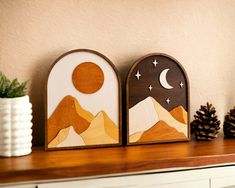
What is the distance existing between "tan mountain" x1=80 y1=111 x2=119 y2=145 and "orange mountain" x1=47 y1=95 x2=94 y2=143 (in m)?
0.02

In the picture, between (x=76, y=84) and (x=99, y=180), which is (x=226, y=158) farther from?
(x=76, y=84)

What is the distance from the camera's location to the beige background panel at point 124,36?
46.0 inches

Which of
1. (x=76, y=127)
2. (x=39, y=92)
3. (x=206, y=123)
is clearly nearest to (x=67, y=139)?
(x=76, y=127)

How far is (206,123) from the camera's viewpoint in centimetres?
129

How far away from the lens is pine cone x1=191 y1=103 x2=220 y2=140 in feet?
4.22

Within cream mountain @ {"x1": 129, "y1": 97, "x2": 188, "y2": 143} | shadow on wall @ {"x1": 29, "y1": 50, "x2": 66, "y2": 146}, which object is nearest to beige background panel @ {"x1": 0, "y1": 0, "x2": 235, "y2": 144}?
shadow on wall @ {"x1": 29, "y1": 50, "x2": 66, "y2": 146}

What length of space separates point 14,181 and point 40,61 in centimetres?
41

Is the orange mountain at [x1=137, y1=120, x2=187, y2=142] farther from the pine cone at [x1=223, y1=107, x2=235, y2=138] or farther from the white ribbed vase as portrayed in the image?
the white ribbed vase

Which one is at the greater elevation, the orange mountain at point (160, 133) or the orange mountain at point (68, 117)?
the orange mountain at point (68, 117)

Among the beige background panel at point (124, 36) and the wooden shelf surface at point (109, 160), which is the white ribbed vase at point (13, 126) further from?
the beige background panel at point (124, 36)

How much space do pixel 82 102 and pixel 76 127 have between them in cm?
8

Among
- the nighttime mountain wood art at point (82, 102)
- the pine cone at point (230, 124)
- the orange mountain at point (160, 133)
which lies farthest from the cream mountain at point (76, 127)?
the pine cone at point (230, 124)

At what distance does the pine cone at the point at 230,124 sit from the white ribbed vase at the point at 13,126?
27.1 inches

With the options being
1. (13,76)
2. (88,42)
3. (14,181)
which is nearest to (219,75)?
(88,42)
